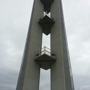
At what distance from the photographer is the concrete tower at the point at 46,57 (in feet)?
37.5

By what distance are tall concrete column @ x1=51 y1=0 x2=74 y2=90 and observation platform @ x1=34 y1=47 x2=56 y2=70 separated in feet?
1.81

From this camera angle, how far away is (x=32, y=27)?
15.4 meters

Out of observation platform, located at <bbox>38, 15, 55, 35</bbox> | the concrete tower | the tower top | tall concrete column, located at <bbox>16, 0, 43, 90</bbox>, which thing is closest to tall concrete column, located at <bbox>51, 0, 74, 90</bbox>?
the concrete tower

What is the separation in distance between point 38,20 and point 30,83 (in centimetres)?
962

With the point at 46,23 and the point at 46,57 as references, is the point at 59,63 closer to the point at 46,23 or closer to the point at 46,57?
the point at 46,57

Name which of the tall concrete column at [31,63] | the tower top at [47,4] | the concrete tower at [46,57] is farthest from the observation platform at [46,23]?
the tower top at [47,4]

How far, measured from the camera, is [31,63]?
41.6 feet

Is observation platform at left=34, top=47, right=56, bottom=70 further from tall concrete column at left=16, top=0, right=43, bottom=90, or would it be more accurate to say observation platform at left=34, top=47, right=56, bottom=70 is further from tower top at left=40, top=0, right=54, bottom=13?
tower top at left=40, top=0, right=54, bottom=13

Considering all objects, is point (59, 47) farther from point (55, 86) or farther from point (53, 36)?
point (55, 86)

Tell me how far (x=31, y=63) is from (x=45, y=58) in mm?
1803

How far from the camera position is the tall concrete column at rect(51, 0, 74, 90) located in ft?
36.7

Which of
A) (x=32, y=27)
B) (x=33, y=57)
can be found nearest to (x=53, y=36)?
(x=32, y=27)

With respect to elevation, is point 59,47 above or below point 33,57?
above

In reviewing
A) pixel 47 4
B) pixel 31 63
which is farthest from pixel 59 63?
pixel 47 4
